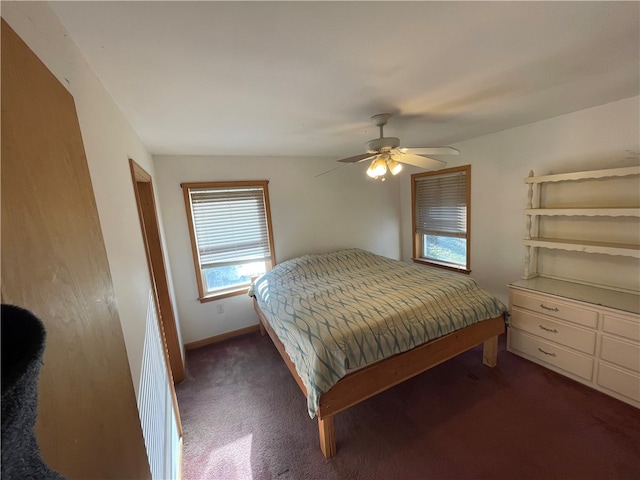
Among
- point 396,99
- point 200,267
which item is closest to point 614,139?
point 396,99

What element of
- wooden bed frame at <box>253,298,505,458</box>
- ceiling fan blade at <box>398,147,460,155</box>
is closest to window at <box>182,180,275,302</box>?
wooden bed frame at <box>253,298,505,458</box>

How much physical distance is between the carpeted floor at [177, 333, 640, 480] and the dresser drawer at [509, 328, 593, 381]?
0.10m

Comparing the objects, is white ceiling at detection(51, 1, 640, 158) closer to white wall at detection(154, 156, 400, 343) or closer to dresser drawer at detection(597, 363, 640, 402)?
white wall at detection(154, 156, 400, 343)

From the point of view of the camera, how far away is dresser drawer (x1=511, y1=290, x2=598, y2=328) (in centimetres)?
194

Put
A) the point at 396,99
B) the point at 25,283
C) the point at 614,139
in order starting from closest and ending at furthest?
the point at 25,283, the point at 396,99, the point at 614,139

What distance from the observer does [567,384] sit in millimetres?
2062

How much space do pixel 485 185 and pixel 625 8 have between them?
2.09m

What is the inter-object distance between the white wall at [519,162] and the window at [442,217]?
0.13 metres

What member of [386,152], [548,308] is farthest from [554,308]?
[386,152]

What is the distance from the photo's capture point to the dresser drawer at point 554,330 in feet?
6.47

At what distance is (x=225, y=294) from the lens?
3.10 m

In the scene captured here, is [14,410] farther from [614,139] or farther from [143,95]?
[614,139]

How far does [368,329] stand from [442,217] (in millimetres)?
2379

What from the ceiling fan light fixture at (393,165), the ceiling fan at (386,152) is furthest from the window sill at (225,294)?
the ceiling fan light fixture at (393,165)
